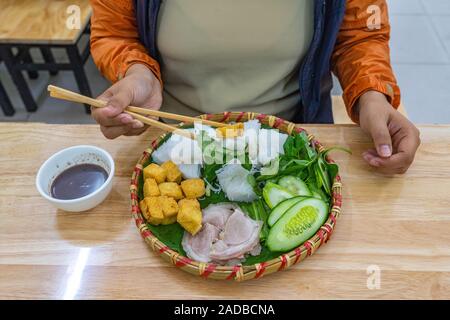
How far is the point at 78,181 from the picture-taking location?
0.99 meters

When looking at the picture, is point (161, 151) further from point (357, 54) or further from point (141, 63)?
point (357, 54)

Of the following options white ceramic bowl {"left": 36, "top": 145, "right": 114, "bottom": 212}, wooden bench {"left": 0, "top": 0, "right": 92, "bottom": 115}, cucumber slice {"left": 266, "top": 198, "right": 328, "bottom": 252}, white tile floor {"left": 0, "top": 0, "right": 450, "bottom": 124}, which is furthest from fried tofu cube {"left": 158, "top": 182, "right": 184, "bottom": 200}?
white tile floor {"left": 0, "top": 0, "right": 450, "bottom": 124}

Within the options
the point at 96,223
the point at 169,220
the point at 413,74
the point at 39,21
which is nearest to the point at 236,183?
the point at 169,220

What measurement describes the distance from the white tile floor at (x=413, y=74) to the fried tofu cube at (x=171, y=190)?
6.80 ft

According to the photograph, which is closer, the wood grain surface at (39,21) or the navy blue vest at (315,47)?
the navy blue vest at (315,47)

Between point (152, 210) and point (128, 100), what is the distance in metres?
0.32

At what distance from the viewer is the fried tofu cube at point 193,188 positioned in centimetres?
96

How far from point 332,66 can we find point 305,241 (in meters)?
0.77

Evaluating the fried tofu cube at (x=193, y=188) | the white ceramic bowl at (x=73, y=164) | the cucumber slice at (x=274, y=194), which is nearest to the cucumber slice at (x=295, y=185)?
the cucumber slice at (x=274, y=194)

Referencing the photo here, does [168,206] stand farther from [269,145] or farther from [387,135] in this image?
[387,135]

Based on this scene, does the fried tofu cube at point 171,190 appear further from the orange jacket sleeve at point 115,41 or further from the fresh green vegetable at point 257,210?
the orange jacket sleeve at point 115,41

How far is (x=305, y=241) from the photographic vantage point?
857 mm

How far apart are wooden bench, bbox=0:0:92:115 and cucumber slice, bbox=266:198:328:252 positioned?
2002 millimetres

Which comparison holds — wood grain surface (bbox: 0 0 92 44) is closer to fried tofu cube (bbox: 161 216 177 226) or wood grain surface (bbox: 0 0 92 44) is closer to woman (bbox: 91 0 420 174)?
woman (bbox: 91 0 420 174)
